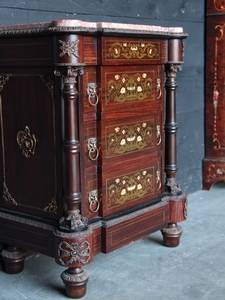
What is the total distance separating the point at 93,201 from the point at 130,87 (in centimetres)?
51

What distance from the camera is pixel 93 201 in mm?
2123

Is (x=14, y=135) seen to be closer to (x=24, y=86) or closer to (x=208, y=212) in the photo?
(x=24, y=86)

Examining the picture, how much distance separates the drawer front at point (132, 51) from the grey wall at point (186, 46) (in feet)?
1.89

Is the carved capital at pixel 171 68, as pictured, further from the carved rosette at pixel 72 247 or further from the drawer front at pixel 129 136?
the carved rosette at pixel 72 247

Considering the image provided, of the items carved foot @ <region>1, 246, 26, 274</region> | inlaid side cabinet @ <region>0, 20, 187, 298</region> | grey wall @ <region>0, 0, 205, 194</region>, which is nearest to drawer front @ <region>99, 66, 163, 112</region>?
inlaid side cabinet @ <region>0, 20, 187, 298</region>

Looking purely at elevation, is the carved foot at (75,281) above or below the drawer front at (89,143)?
below

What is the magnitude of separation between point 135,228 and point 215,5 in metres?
1.92

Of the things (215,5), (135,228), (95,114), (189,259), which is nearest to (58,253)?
(135,228)

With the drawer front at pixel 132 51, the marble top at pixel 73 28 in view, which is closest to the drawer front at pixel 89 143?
the drawer front at pixel 132 51

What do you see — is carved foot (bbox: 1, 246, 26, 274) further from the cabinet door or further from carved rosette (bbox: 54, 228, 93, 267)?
carved rosette (bbox: 54, 228, 93, 267)

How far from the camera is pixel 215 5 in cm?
354

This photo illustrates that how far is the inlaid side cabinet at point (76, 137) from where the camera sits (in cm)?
197

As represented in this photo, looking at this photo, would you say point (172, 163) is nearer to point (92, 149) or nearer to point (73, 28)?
point (92, 149)

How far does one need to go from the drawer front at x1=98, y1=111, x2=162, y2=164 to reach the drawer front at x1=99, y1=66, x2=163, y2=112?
0.05m
